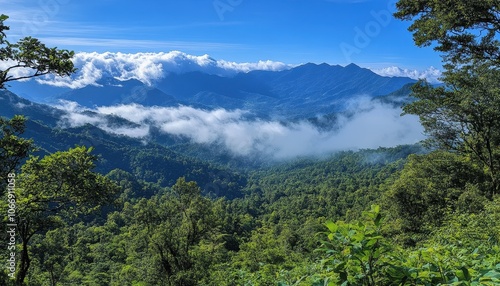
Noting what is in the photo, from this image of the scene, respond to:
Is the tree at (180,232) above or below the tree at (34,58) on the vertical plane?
below

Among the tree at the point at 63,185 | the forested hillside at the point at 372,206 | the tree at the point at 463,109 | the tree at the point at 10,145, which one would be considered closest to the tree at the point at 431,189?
the forested hillside at the point at 372,206

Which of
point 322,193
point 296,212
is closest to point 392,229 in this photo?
point 296,212

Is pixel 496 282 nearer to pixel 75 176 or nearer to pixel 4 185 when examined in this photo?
pixel 75 176

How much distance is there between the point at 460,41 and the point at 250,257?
85.0 ft

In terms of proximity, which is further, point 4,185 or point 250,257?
point 250,257

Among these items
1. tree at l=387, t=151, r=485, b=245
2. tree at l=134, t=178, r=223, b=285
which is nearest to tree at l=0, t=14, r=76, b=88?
tree at l=134, t=178, r=223, b=285

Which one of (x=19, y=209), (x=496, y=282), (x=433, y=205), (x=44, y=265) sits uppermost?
(x=496, y=282)

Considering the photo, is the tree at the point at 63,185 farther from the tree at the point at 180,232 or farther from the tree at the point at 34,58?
the tree at the point at 180,232

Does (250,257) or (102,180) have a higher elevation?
(102,180)

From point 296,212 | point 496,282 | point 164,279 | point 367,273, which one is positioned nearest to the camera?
point 496,282

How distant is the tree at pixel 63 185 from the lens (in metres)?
9.60

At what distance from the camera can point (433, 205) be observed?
84.4 feet

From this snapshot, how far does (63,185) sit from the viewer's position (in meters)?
9.90

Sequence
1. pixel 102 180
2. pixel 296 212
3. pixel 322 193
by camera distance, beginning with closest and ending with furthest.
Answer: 1. pixel 102 180
2. pixel 296 212
3. pixel 322 193
